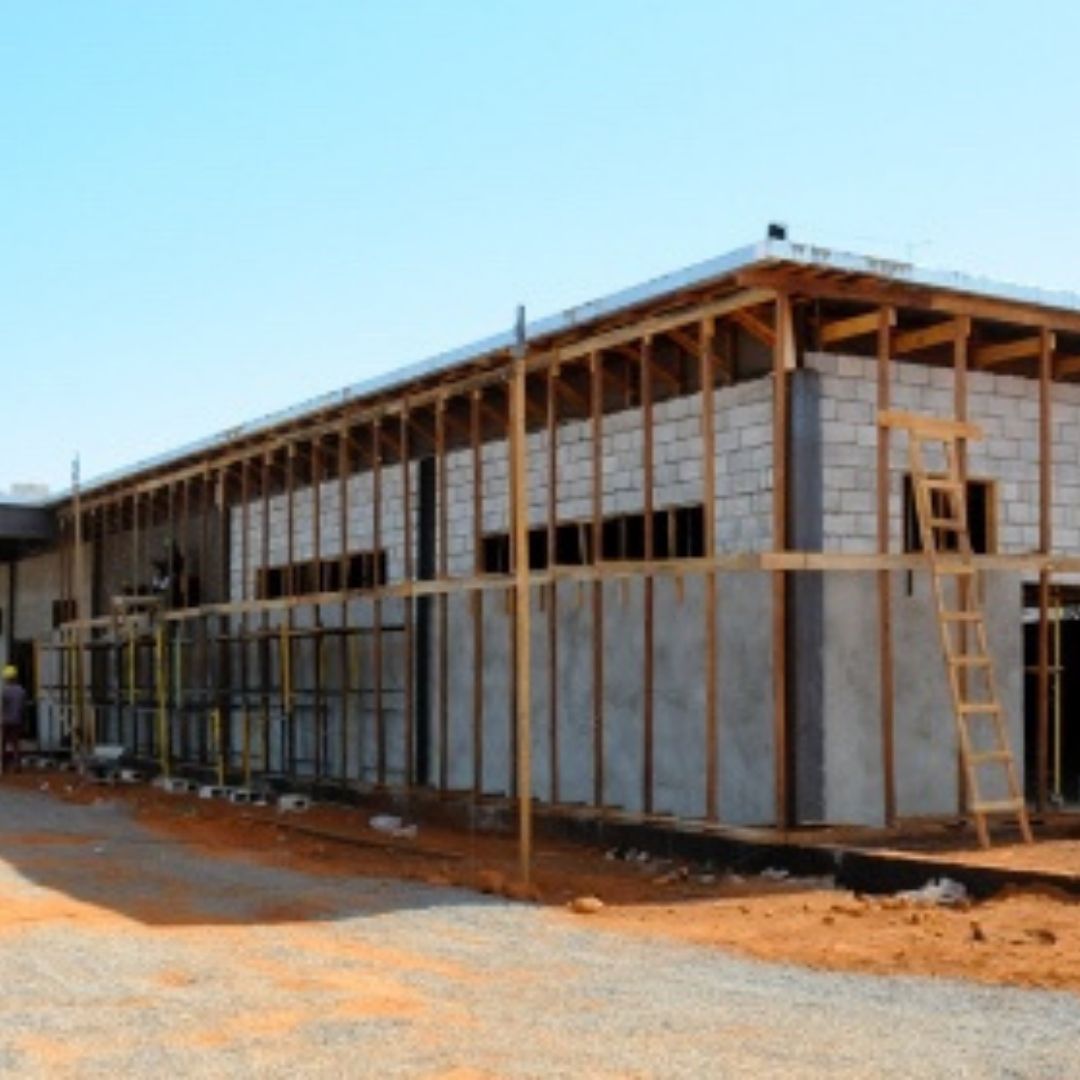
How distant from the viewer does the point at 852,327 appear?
44.9ft

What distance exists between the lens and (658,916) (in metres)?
11.2

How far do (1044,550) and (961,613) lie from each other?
5.54 ft

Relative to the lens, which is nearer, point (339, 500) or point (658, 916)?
point (658, 916)

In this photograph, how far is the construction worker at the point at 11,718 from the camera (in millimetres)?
26578

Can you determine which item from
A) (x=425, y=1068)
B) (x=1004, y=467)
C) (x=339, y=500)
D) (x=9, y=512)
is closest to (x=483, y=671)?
(x=339, y=500)

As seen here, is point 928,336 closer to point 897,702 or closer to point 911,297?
point 911,297

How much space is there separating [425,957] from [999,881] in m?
3.91

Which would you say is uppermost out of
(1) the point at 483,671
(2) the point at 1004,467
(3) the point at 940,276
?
(3) the point at 940,276

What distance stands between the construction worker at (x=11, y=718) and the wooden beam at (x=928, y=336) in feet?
56.0

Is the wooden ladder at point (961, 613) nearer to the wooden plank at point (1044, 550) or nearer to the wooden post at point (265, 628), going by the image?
the wooden plank at point (1044, 550)

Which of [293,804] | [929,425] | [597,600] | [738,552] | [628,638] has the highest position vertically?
[929,425]

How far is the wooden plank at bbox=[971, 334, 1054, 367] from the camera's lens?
48.0 feet

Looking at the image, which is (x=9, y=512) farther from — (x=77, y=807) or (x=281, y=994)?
(x=281, y=994)

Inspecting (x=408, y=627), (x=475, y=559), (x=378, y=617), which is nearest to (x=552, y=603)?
(x=475, y=559)
